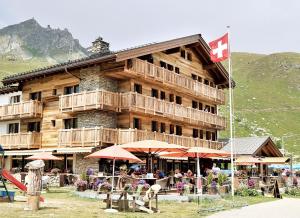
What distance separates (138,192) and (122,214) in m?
2.58

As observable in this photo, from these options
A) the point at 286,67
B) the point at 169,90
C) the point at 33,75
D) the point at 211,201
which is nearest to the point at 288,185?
the point at 169,90

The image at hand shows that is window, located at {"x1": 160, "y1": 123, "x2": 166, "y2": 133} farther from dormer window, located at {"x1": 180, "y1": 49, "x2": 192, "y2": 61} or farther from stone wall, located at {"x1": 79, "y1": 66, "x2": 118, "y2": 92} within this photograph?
dormer window, located at {"x1": 180, "y1": 49, "x2": 192, "y2": 61}

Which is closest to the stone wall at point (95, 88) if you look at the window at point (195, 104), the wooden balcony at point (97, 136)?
the wooden balcony at point (97, 136)

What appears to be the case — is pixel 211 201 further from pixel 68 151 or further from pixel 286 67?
pixel 286 67

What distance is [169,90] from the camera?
1396 inches

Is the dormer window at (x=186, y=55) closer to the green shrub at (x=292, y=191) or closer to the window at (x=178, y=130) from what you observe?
the window at (x=178, y=130)

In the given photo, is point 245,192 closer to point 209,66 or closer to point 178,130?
point 178,130

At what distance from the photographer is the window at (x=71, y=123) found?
103 ft

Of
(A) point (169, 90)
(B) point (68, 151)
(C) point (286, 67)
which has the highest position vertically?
(C) point (286, 67)

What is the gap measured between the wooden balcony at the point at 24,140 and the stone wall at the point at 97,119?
4.37 meters

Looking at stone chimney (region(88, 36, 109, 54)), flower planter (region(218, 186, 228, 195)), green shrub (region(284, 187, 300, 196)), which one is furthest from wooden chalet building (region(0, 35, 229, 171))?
green shrub (region(284, 187, 300, 196))

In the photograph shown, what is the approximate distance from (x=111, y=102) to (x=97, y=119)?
161cm

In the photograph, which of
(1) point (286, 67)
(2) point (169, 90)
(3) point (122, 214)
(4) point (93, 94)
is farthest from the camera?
(1) point (286, 67)

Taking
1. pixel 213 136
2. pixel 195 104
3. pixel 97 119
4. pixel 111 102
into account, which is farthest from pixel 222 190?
pixel 213 136
